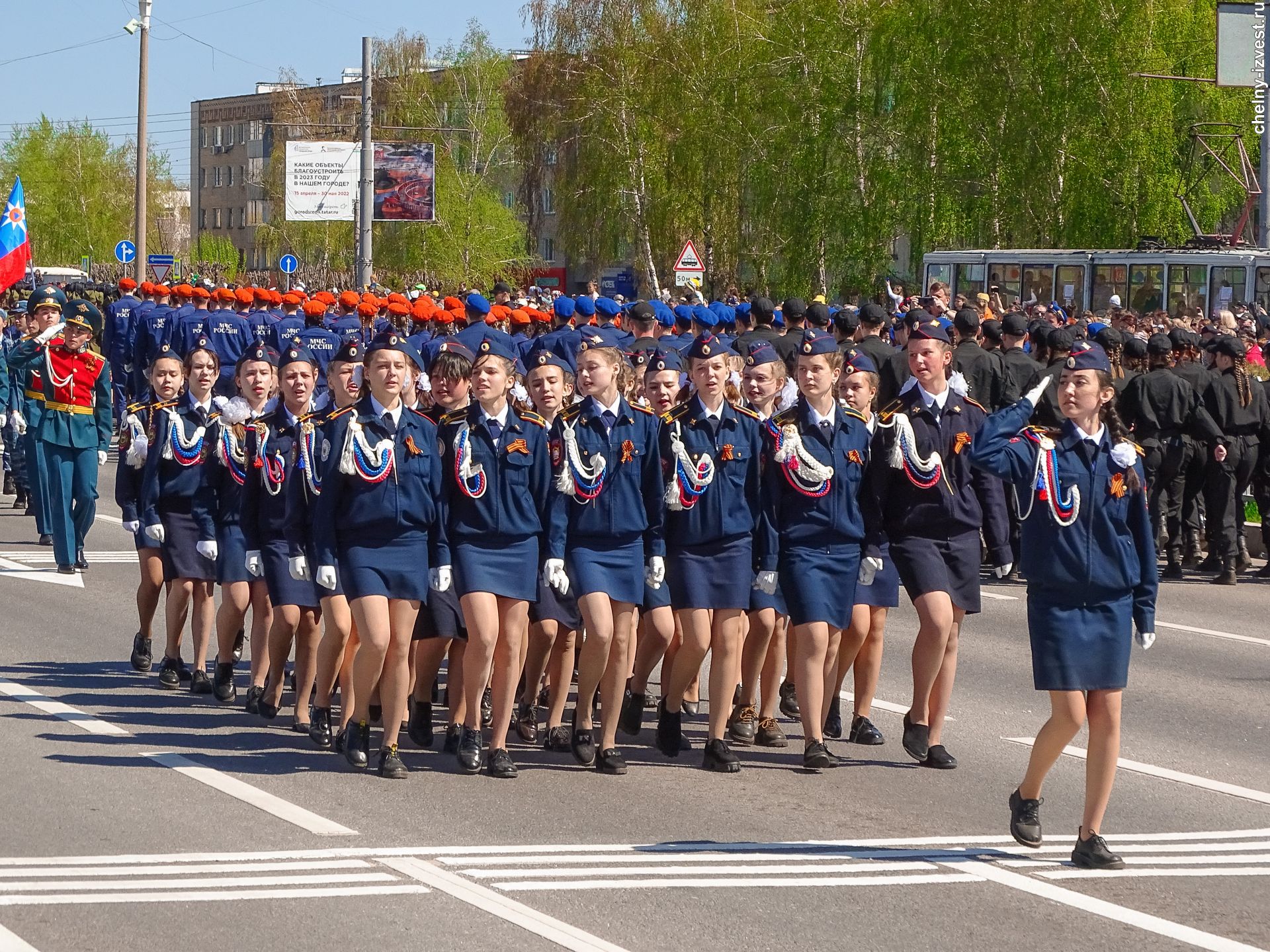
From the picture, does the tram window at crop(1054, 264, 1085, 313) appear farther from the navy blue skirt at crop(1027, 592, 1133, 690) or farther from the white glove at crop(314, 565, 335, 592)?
the navy blue skirt at crop(1027, 592, 1133, 690)

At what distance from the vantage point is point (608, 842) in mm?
7500

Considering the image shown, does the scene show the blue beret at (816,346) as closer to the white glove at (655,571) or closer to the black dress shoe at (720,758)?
the white glove at (655,571)

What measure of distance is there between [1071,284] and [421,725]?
2687cm

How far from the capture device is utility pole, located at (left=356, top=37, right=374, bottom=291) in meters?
44.7

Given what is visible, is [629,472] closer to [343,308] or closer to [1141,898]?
[1141,898]

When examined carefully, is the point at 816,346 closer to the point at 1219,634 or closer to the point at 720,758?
the point at 720,758

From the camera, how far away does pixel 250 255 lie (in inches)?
5290

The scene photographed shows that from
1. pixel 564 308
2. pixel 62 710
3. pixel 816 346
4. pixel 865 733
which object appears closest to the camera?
pixel 816 346

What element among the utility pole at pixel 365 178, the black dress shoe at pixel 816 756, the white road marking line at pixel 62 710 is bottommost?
the white road marking line at pixel 62 710

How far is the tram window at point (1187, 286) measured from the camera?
105 feet

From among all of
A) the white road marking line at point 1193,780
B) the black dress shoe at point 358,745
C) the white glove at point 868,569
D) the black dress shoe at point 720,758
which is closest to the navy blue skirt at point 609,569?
the black dress shoe at point 720,758

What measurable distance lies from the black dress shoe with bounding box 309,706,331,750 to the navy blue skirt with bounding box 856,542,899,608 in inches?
99.0

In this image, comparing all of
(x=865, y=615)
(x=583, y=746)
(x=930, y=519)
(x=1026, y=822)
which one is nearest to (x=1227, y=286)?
(x=865, y=615)

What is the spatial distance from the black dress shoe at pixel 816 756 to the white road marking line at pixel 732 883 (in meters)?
1.84
